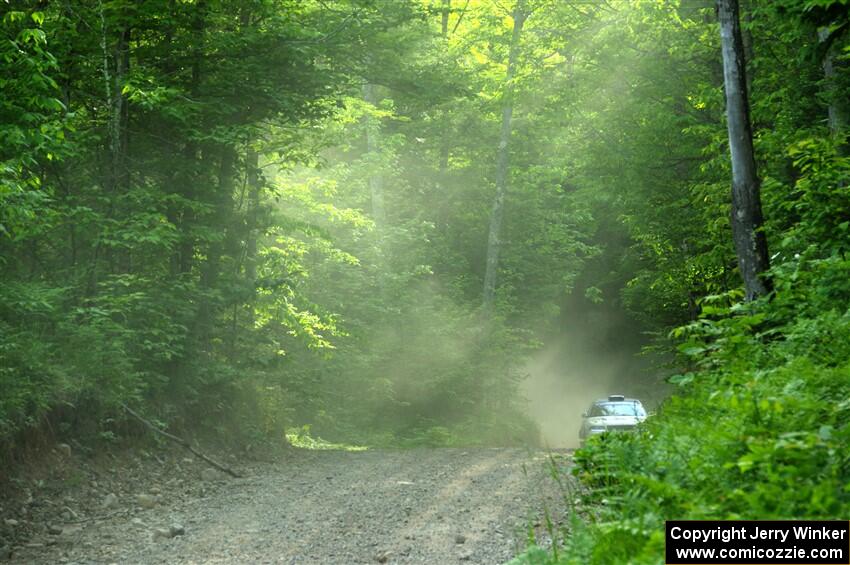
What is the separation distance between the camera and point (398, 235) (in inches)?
1185

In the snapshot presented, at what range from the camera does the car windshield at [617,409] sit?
24000 mm

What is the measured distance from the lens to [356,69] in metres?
20.9

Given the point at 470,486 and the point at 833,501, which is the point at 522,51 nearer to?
the point at 470,486

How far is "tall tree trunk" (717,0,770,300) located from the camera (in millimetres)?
12125

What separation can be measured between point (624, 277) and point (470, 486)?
Result: 32875 mm

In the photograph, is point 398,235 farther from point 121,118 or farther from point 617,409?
point 121,118

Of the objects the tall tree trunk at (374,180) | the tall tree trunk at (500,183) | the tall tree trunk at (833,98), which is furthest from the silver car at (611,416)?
the tall tree trunk at (833,98)

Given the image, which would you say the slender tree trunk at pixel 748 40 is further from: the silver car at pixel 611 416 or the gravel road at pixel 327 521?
the gravel road at pixel 327 521

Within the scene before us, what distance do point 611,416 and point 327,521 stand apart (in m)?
14.1

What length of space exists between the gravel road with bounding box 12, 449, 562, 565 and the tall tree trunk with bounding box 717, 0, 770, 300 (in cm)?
409

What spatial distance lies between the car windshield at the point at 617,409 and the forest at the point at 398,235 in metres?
2.99

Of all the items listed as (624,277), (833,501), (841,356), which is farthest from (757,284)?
(624,277)

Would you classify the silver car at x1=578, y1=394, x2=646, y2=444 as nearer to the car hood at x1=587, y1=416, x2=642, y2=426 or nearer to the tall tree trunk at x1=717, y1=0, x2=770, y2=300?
the car hood at x1=587, y1=416, x2=642, y2=426

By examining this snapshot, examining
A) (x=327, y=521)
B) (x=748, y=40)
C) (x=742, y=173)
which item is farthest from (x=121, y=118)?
(x=748, y=40)
